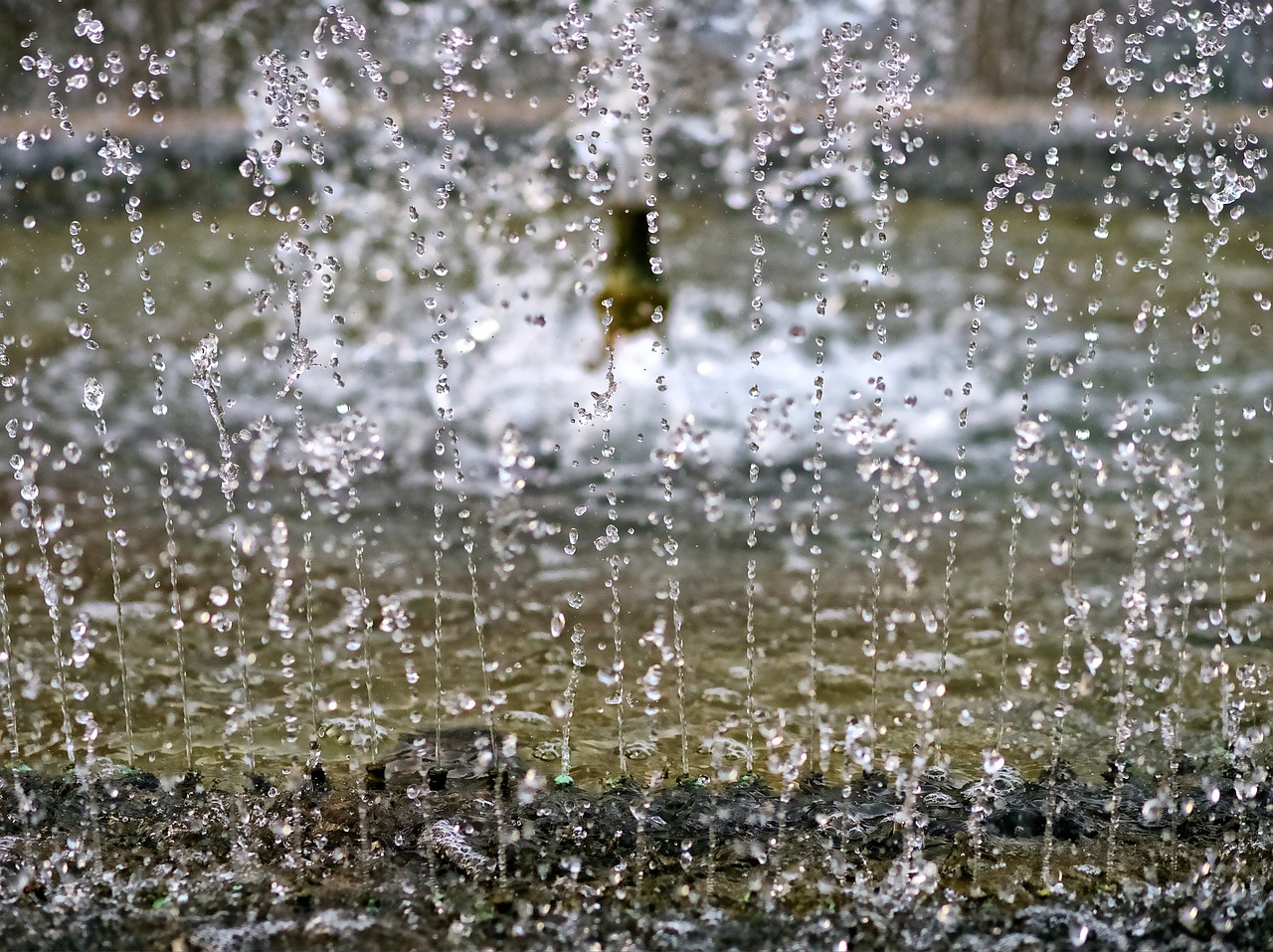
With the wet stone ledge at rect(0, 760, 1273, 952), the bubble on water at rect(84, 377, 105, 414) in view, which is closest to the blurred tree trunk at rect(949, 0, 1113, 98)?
the bubble on water at rect(84, 377, 105, 414)

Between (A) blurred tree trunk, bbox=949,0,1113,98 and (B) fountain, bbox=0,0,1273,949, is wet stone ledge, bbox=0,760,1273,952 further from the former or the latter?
(A) blurred tree trunk, bbox=949,0,1113,98

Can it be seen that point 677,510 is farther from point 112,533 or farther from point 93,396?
point 93,396

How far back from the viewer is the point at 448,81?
7.59 metres

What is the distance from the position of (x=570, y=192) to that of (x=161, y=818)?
15.1ft

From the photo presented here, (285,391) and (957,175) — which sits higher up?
(957,175)

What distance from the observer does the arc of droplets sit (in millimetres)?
3146

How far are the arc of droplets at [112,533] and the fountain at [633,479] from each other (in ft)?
0.06

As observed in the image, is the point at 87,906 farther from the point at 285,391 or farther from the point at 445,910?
the point at 285,391

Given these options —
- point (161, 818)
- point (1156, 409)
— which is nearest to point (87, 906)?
point (161, 818)

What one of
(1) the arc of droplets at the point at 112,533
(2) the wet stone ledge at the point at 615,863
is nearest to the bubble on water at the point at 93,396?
(1) the arc of droplets at the point at 112,533

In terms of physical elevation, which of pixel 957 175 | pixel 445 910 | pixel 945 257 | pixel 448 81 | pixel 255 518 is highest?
pixel 448 81

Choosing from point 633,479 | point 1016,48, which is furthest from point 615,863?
point 1016,48

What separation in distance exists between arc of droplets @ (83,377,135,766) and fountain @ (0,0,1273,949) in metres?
0.02

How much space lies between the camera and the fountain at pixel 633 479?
102 inches
